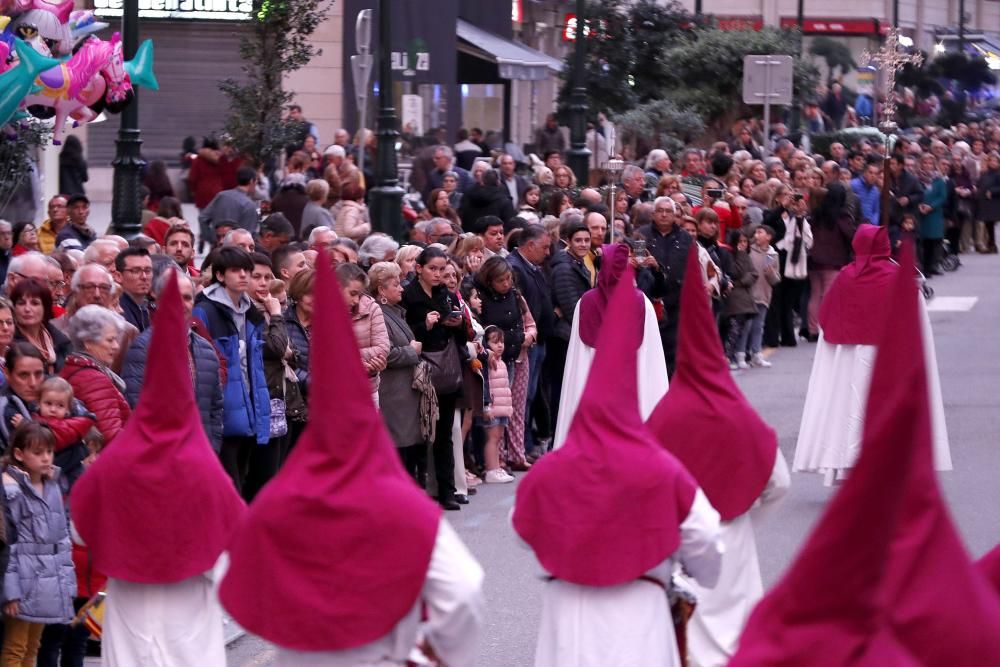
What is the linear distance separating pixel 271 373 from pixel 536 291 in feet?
13.3

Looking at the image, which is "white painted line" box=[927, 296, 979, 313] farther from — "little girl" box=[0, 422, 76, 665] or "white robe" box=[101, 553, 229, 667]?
"white robe" box=[101, 553, 229, 667]

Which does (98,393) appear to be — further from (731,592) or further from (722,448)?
(731,592)

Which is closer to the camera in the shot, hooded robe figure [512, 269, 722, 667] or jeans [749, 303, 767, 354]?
hooded robe figure [512, 269, 722, 667]

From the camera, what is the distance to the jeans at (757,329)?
20008mm

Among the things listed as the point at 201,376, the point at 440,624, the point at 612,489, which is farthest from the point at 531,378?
the point at 440,624

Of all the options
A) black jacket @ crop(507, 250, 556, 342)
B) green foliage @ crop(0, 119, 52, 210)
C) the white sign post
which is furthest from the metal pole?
green foliage @ crop(0, 119, 52, 210)

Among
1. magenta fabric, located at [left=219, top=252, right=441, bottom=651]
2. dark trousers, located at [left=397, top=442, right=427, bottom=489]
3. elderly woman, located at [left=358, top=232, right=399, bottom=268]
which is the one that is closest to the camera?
magenta fabric, located at [left=219, top=252, right=441, bottom=651]

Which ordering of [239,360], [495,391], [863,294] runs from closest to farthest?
[239,360] → [863,294] → [495,391]

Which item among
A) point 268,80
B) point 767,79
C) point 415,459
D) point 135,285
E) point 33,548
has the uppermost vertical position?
point 767,79

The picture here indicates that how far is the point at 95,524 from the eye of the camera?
7125mm

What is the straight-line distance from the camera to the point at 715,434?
8461 millimetres

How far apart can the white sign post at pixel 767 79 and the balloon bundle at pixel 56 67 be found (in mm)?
15856

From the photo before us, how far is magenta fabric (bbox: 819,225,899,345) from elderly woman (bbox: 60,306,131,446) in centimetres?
602

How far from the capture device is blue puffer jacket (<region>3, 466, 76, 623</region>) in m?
7.71
